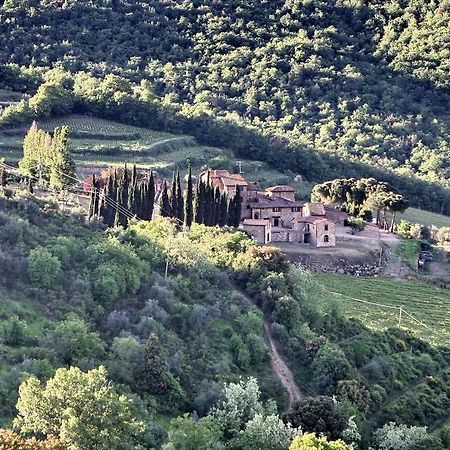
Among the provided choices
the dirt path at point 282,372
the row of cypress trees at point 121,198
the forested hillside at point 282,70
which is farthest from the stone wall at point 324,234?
the forested hillside at point 282,70

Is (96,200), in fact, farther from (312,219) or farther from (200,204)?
(312,219)

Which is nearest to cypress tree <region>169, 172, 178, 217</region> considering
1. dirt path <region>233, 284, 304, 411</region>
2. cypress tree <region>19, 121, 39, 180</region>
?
cypress tree <region>19, 121, 39, 180</region>

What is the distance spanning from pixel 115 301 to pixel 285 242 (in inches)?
1042

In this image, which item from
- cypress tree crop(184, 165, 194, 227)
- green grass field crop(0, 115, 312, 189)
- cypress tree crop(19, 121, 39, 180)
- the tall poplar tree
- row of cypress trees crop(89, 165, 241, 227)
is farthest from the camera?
green grass field crop(0, 115, 312, 189)

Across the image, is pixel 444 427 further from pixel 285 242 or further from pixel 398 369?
pixel 285 242

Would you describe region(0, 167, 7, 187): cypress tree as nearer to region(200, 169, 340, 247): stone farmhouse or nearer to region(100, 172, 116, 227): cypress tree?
region(100, 172, 116, 227): cypress tree

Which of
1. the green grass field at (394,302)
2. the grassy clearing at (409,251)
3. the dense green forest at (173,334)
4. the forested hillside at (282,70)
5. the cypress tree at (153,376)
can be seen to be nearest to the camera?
the dense green forest at (173,334)

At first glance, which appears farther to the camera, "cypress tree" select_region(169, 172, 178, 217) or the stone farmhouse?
the stone farmhouse

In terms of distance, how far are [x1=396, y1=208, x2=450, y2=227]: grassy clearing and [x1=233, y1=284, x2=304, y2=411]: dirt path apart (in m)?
41.9

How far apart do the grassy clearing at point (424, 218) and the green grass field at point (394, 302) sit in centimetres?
2278

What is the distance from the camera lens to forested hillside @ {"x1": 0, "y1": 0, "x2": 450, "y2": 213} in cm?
9931

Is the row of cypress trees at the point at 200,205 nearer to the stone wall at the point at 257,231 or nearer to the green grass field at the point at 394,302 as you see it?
the stone wall at the point at 257,231

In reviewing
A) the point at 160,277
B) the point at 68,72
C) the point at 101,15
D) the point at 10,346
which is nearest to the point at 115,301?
the point at 160,277

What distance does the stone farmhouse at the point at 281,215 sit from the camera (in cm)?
6606
